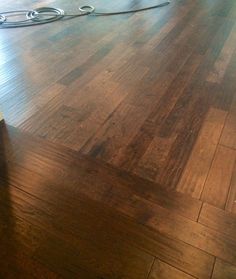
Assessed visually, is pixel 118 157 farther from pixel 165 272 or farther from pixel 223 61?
pixel 223 61

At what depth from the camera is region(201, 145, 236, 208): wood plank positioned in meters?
1.20

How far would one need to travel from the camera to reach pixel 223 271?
96 centimetres

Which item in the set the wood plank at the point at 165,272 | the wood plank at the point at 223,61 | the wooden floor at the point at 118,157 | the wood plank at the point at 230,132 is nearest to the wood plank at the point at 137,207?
the wooden floor at the point at 118,157

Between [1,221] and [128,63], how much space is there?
1.55m

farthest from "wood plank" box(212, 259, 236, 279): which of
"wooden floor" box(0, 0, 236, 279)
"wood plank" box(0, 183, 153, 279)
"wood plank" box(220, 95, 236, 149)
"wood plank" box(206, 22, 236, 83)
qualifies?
"wood plank" box(206, 22, 236, 83)

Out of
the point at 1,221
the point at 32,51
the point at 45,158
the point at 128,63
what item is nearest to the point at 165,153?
the point at 45,158

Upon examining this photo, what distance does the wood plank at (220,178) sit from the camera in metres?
1.20

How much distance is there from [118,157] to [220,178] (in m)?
0.53

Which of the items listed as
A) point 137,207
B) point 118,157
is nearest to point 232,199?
point 137,207

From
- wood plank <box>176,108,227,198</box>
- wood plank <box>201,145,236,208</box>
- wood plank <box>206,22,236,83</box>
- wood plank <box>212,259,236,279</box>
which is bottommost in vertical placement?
wood plank <box>212,259,236,279</box>

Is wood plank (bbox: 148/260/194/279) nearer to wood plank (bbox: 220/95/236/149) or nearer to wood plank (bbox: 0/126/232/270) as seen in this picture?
wood plank (bbox: 0/126/232/270)

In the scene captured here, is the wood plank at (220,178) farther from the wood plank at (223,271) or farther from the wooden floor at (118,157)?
the wood plank at (223,271)

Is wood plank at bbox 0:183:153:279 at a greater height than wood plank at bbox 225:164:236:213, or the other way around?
wood plank at bbox 0:183:153:279

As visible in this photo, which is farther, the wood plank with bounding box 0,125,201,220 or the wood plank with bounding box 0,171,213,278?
the wood plank with bounding box 0,125,201,220
